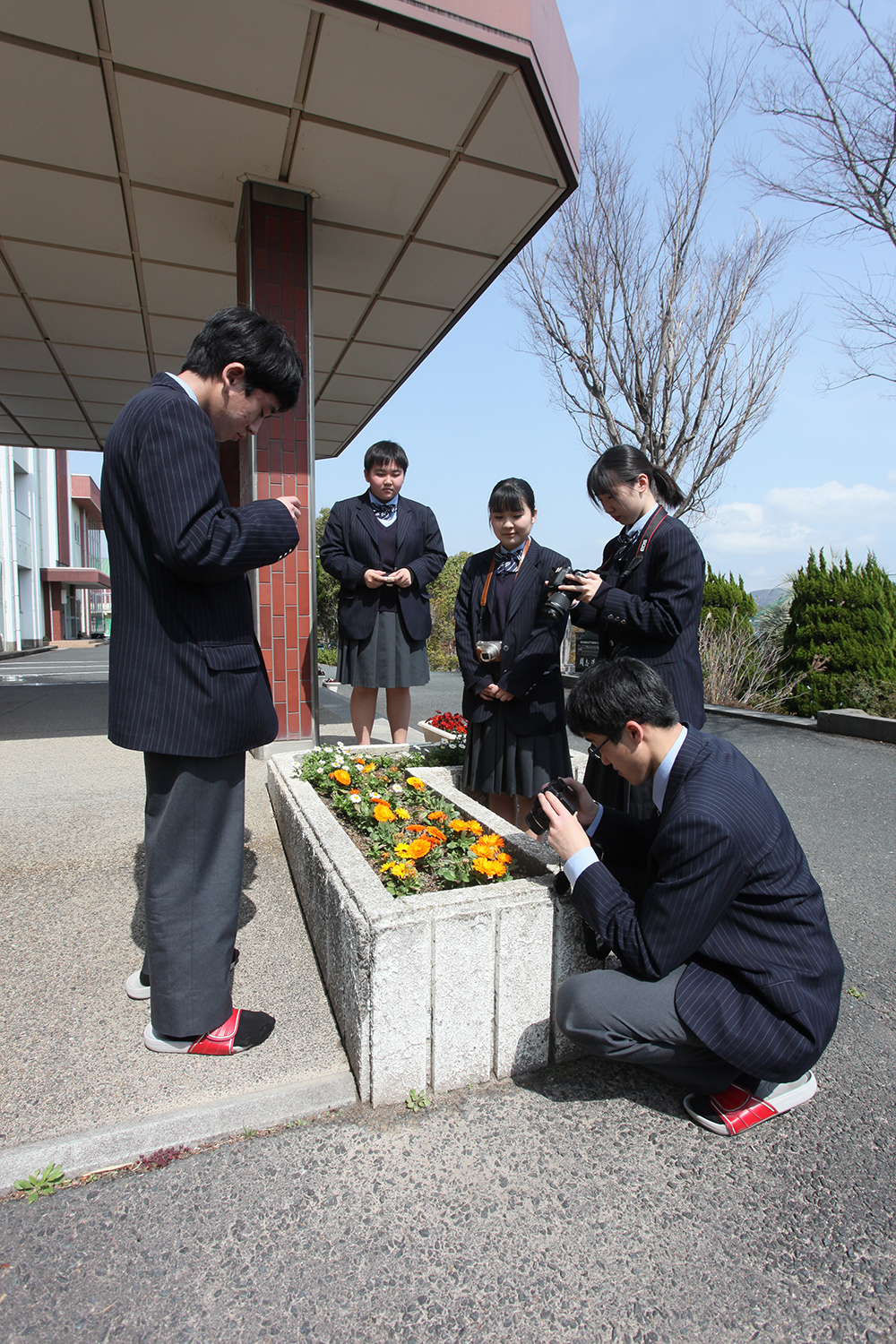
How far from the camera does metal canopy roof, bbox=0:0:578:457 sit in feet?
10.3

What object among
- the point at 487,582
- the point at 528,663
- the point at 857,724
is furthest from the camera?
the point at 857,724

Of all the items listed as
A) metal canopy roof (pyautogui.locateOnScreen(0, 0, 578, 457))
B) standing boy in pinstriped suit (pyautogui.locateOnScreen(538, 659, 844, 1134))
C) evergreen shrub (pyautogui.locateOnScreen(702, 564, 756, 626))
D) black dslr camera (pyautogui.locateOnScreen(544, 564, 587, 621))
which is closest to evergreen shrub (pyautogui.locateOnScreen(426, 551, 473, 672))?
evergreen shrub (pyautogui.locateOnScreen(702, 564, 756, 626))

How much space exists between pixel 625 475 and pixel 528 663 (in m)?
0.85

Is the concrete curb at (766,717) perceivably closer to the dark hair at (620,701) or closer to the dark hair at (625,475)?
the dark hair at (625,475)

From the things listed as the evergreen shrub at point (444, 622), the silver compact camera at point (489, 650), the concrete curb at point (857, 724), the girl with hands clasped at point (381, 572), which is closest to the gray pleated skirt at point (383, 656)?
the girl with hands clasped at point (381, 572)

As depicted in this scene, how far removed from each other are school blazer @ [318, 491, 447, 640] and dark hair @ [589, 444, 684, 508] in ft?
4.84

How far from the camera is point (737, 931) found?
5.44 feet

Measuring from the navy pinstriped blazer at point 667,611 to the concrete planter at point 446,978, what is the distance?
932mm

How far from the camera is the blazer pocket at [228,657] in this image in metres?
1.74

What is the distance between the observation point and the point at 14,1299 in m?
1.25

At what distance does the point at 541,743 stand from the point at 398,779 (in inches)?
28.9

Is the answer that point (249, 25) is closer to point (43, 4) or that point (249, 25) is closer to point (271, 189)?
point (43, 4)

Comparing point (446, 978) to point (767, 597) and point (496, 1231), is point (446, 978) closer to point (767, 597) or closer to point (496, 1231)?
point (496, 1231)

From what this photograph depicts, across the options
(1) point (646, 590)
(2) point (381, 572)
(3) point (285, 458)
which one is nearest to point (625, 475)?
(1) point (646, 590)
